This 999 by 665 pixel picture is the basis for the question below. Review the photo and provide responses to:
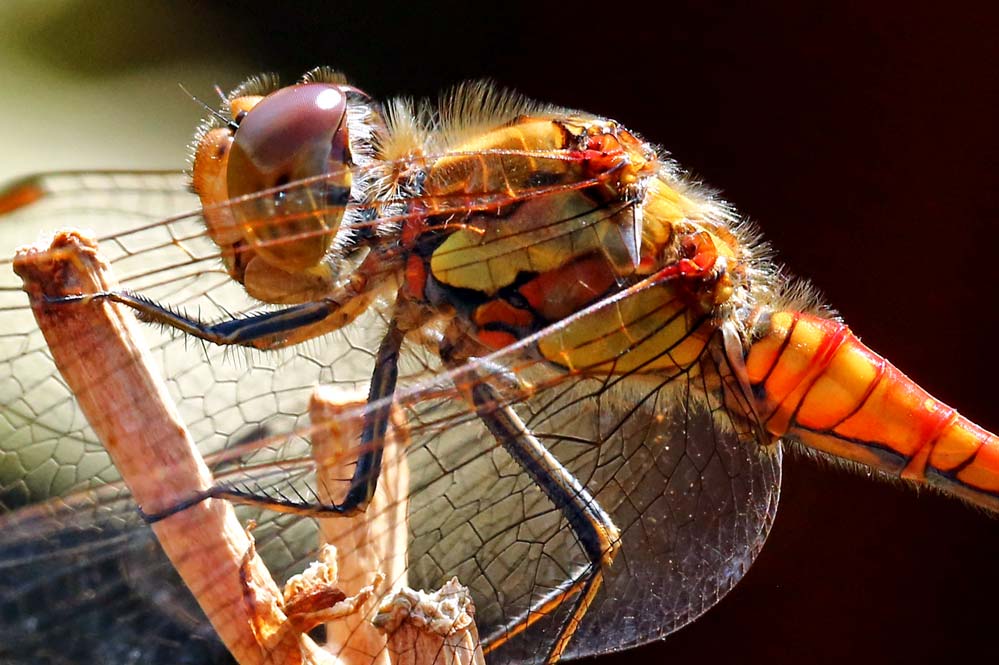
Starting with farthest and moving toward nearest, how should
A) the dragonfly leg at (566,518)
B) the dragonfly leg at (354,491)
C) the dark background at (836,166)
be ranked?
the dark background at (836,166) < the dragonfly leg at (566,518) < the dragonfly leg at (354,491)

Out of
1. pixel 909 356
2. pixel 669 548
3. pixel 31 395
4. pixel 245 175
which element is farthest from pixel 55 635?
pixel 909 356

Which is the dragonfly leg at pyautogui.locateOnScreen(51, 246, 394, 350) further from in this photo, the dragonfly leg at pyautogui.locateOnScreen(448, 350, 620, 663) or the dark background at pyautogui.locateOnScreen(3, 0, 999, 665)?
the dark background at pyautogui.locateOnScreen(3, 0, 999, 665)

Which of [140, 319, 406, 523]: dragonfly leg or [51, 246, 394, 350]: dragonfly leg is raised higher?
[51, 246, 394, 350]: dragonfly leg

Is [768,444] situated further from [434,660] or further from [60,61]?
[60,61]

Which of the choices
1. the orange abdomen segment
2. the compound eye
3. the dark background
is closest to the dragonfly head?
the compound eye

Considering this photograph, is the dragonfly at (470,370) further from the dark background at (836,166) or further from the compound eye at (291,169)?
the dark background at (836,166)

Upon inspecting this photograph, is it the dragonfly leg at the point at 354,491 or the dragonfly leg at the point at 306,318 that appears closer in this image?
the dragonfly leg at the point at 354,491

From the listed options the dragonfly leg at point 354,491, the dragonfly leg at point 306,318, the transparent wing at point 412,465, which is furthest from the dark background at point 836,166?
the dragonfly leg at point 354,491

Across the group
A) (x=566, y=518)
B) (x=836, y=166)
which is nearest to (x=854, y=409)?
(x=566, y=518)
